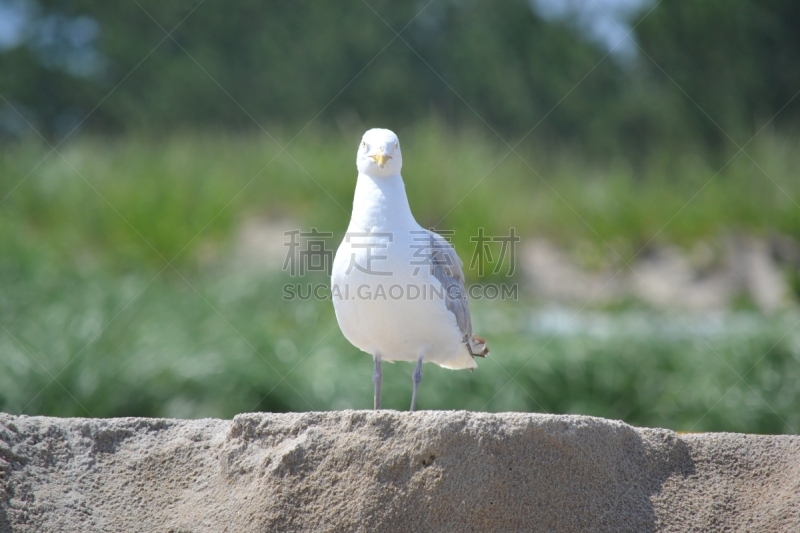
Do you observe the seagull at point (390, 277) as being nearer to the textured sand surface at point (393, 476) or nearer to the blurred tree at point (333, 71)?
the textured sand surface at point (393, 476)

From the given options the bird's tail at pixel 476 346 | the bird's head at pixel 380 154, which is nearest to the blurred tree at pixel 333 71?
the bird's tail at pixel 476 346

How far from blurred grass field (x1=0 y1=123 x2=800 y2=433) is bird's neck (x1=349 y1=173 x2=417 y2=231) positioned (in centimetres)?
385

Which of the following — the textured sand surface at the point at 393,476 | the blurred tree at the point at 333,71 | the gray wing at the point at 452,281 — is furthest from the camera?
the blurred tree at the point at 333,71

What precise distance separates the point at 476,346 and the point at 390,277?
950 millimetres

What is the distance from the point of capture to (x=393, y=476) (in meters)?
3.29

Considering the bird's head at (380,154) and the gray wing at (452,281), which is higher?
the bird's head at (380,154)

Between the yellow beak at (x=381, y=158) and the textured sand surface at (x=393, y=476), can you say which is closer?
the textured sand surface at (x=393, y=476)

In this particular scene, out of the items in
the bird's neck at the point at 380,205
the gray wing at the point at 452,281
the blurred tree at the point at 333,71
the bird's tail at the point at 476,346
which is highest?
the blurred tree at the point at 333,71

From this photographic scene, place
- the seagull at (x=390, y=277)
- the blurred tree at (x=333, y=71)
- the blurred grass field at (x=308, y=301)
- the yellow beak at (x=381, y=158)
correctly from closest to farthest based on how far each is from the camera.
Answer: the seagull at (x=390, y=277)
the yellow beak at (x=381, y=158)
the blurred grass field at (x=308, y=301)
the blurred tree at (x=333, y=71)

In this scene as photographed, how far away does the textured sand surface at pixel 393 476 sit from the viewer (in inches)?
128

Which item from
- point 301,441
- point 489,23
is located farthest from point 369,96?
point 301,441

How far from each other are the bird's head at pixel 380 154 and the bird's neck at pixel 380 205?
0.04 metres

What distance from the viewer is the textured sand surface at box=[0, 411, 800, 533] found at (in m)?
3.26

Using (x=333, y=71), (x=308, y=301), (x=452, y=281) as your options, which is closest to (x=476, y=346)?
(x=452, y=281)
